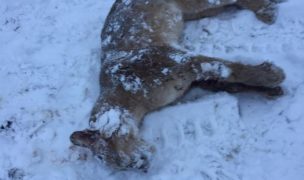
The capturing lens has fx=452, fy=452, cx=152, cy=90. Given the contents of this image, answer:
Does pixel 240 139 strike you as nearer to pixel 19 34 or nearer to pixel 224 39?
pixel 224 39

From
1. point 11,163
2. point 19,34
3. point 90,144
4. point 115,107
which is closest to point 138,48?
point 115,107

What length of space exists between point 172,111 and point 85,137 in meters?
0.87

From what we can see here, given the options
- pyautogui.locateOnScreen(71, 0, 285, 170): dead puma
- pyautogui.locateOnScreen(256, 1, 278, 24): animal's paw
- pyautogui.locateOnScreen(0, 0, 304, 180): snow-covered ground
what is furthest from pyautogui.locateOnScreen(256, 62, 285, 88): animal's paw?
pyautogui.locateOnScreen(256, 1, 278, 24): animal's paw

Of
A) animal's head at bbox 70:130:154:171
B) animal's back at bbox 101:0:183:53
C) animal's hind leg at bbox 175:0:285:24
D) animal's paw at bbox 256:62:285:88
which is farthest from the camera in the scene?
animal's hind leg at bbox 175:0:285:24

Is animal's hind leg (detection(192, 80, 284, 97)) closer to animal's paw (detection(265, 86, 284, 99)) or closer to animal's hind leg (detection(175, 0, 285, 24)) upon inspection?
animal's paw (detection(265, 86, 284, 99))

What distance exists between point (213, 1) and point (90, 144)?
7.30 ft

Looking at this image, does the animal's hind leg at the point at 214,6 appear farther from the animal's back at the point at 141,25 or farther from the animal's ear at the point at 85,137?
the animal's ear at the point at 85,137

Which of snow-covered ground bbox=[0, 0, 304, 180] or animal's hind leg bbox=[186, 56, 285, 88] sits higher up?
animal's hind leg bbox=[186, 56, 285, 88]

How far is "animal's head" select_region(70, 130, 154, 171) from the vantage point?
3697 mm

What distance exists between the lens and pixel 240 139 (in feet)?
12.8

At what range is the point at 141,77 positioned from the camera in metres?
4.12

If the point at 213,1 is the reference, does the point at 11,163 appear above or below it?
below

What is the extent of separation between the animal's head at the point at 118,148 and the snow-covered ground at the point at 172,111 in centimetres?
14

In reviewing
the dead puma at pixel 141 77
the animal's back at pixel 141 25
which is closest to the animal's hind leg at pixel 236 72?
the dead puma at pixel 141 77
